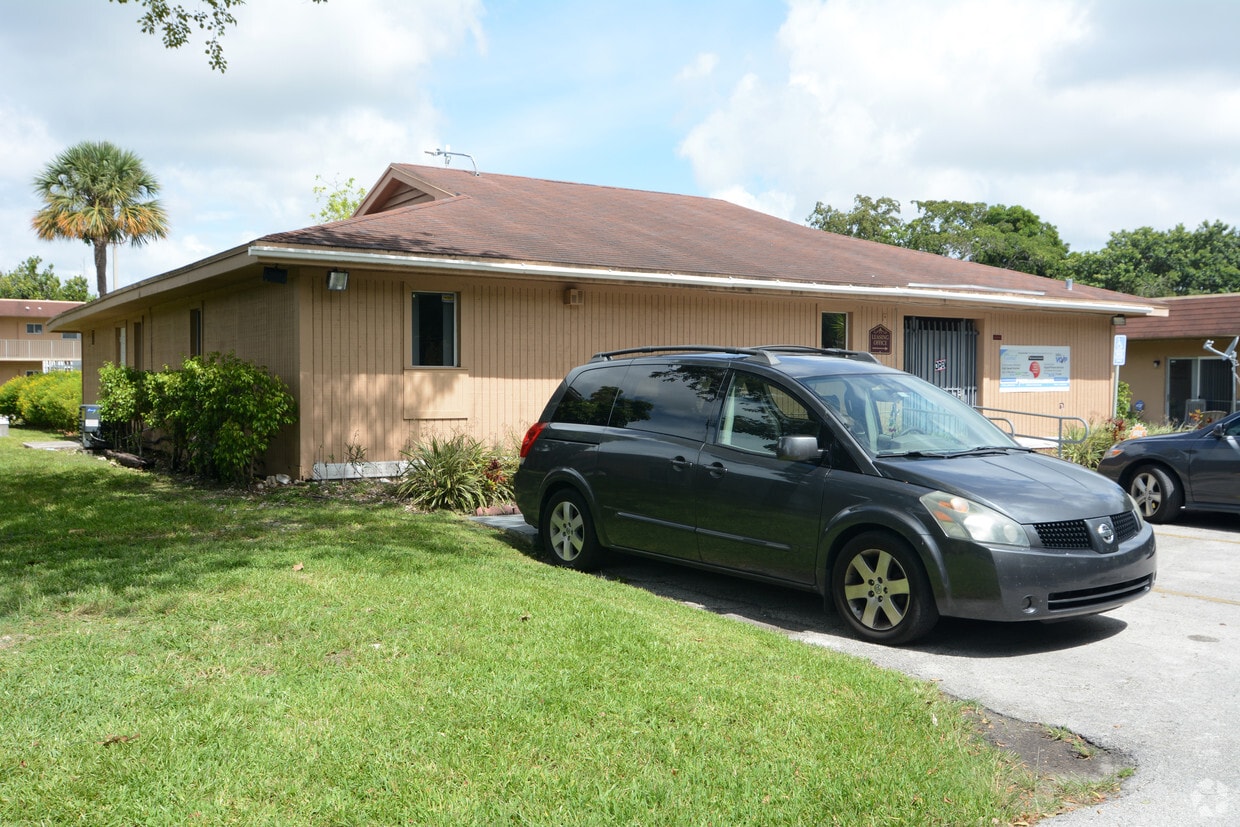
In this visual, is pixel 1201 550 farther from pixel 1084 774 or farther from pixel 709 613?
pixel 1084 774

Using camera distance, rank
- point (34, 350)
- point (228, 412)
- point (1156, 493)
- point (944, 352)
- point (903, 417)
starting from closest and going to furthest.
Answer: point (903, 417) < point (1156, 493) < point (228, 412) < point (944, 352) < point (34, 350)

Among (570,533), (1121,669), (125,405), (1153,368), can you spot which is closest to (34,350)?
(125,405)

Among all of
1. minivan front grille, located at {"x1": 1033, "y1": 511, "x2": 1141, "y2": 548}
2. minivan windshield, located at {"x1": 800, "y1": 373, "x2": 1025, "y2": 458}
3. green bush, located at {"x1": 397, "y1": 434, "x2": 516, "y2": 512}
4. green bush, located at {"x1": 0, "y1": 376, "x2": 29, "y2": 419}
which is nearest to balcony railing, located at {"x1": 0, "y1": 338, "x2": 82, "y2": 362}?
green bush, located at {"x1": 0, "y1": 376, "x2": 29, "y2": 419}

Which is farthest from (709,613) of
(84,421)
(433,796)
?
(84,421)

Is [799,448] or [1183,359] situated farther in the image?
[1183,359]

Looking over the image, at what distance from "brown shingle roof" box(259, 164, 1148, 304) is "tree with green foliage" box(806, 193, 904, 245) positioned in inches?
972

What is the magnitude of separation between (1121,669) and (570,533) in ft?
13.9

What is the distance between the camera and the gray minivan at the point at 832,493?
5.84 metres

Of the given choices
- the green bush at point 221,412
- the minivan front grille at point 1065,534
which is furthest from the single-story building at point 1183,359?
the green bush at point 221,412

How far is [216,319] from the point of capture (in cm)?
1568

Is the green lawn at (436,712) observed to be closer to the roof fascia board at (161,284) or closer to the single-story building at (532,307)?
the single-story building at (532,307)

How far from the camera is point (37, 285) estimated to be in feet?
265

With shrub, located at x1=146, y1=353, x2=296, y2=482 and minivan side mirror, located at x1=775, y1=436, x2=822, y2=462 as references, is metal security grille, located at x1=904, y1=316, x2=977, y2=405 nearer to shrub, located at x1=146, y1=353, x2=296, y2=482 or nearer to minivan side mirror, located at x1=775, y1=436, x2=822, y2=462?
shrub, located at x1=146, y1=353, x2=296, y2=482

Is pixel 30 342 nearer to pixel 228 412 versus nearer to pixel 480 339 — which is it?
pixel 228 412
